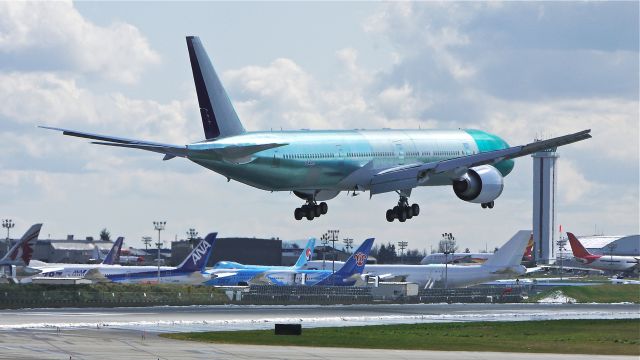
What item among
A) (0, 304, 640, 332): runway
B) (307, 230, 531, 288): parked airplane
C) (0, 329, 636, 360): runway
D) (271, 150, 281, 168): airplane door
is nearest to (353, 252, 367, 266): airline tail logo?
(307, 230, 531, 288): parked airplane

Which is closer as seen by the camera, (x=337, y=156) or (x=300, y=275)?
(x=337, y=156)

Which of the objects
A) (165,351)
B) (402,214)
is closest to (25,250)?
(402,214)

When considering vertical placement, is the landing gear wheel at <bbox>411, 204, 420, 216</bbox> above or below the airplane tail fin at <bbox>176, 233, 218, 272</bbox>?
above

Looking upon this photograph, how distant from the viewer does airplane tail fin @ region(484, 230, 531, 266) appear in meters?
186

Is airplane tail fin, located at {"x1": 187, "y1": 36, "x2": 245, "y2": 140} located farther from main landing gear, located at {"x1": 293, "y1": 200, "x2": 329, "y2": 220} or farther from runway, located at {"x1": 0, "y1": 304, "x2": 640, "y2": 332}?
runway, located at {"x1": 0, "y1": 304, "x2": 640, "y2": 332}

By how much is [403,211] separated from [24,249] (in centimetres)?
9086

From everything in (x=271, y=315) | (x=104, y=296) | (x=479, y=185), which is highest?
(x=479, y=185)

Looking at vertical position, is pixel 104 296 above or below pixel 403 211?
below

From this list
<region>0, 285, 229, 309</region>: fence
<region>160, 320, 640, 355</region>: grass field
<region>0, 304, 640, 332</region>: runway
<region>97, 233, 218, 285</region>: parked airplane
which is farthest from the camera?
<region>97, 233, 218, 285</region>: parked airplane

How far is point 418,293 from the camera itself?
15975cm

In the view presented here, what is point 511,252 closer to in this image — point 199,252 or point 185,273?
point 199,252

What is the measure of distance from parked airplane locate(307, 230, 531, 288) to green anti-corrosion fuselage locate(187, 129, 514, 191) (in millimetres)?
91875

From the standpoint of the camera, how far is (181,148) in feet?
247

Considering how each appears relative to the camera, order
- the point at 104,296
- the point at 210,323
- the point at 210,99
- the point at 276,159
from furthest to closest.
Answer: the point at 104,296
the point at 210,323
the point at 210,99
the point at 276,159
